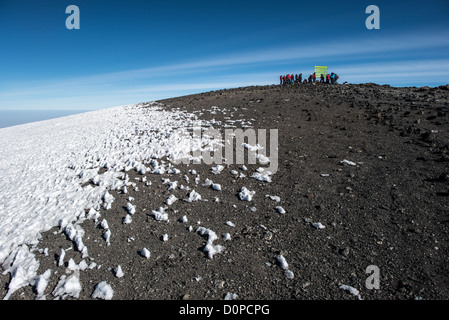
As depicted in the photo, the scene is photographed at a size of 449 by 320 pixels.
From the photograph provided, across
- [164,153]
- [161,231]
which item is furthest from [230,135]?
[161,231]

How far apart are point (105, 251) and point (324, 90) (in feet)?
64.0

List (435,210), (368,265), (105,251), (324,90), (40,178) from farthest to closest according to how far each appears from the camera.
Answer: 1. (324,90)
2. (40,178)
3. (435,210)
4. (105,251)
5. (368,265)

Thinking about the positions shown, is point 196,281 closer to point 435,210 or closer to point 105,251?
point 105,251

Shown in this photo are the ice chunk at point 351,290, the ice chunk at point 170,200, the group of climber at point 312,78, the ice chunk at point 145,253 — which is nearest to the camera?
the ice chunk at point 351,290

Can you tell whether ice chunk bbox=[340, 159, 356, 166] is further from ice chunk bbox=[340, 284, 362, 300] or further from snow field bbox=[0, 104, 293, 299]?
ice chunk bbox=[340, 284, 362, 300]

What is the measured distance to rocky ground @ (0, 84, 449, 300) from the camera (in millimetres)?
3680

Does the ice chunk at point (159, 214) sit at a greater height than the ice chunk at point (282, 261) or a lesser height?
greater

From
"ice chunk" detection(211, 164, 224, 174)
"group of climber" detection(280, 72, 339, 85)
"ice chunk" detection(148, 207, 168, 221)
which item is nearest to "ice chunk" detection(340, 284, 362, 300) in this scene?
"ice chunk" detection(148, 207, 168, 221)

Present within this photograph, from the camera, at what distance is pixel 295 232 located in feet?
15.7

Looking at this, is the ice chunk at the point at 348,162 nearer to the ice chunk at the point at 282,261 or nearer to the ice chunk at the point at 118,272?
the ice chunk at the point at 282,261

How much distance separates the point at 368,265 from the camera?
155 inches

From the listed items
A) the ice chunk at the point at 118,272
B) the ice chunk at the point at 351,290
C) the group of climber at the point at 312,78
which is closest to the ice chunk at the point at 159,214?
the ice chunk at the point at 118,272

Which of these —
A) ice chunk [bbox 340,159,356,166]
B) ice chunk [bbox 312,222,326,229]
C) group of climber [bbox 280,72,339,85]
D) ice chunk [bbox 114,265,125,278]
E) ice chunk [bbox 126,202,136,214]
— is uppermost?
group of climber [bbox 280,72,339,85]

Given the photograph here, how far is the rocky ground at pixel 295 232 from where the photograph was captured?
12.1ft
